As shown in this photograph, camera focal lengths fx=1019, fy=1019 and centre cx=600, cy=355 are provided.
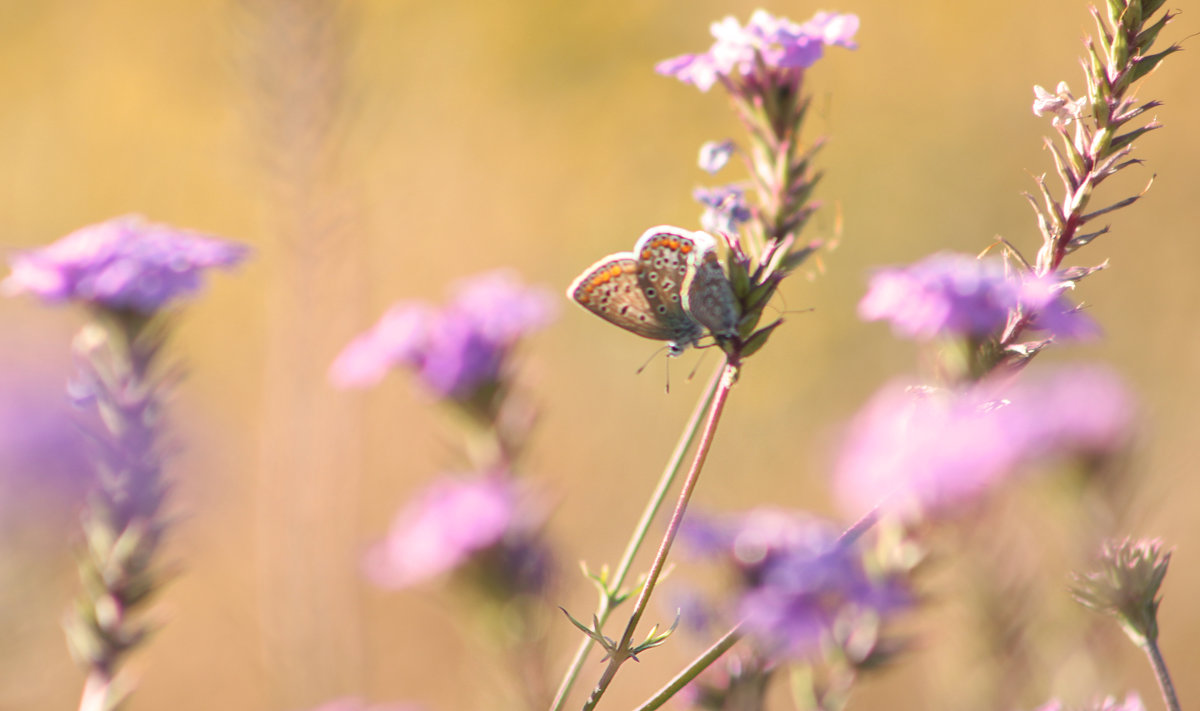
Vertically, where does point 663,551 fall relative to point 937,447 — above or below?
below

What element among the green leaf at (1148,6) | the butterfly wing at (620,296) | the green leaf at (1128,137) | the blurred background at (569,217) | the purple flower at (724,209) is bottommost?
the blurred background at (569,217)

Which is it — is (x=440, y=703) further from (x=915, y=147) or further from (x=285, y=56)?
(x=915, y=147)

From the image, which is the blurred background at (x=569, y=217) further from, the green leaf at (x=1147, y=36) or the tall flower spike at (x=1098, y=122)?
the green leaf at (x=1147, y=36)

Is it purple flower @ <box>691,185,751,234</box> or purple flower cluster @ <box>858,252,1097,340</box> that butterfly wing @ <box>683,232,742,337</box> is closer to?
purple flower @ <box>691,185,751,234</box>

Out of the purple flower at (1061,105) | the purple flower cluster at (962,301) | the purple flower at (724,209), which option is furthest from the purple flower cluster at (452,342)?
the purple flower at (1061,105)

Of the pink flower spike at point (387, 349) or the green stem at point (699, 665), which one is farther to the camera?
the pink flower spike at point (387, 349)

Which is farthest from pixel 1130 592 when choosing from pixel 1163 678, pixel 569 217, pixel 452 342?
pixel 569 217

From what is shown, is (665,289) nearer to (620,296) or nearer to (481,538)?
(620,296)
